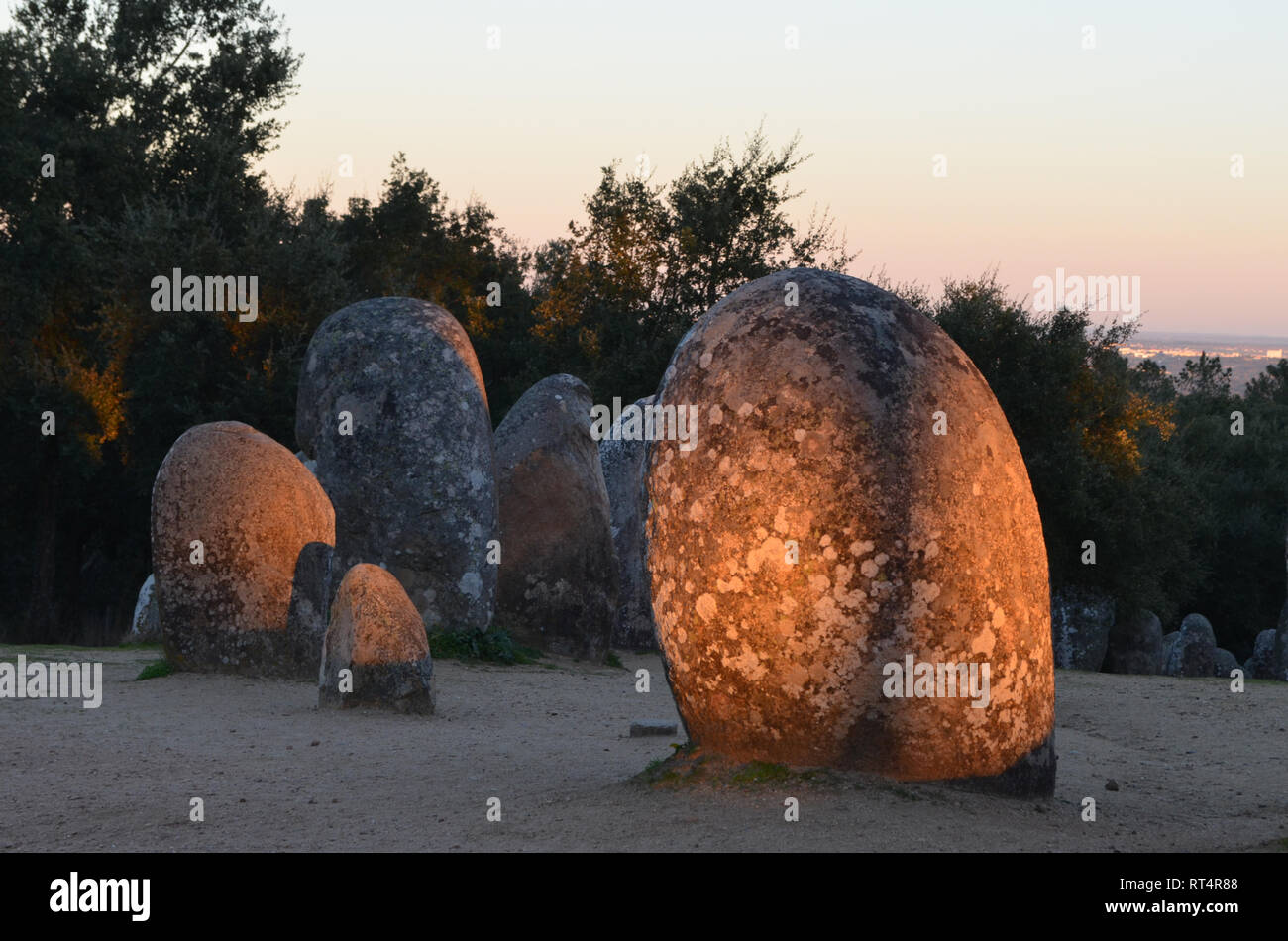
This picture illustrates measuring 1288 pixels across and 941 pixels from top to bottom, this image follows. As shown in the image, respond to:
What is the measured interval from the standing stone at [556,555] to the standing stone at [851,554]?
8.78 m

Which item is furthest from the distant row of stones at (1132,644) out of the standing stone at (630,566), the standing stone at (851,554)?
the standing stone at (851,554)

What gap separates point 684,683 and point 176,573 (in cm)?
646

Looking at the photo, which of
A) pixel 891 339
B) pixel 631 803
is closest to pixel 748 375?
pixel 891 339

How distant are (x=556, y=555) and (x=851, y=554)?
31.2 ft

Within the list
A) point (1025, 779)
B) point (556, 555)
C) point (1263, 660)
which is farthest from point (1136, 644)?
point (1025, 779)

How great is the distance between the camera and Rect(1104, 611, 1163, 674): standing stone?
81.6 feet

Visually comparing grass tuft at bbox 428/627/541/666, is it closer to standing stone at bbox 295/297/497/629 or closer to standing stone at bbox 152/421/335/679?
standing stone at bbox 295/297/497/629

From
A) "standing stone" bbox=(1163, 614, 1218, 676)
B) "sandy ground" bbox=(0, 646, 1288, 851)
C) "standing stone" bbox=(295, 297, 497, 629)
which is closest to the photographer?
"sandy ground" bbox=(0, 646, 1288, 851)

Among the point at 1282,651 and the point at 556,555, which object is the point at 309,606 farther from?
the point at 1282,651

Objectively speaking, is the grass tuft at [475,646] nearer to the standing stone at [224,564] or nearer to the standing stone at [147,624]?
the standing stone at [224,564]

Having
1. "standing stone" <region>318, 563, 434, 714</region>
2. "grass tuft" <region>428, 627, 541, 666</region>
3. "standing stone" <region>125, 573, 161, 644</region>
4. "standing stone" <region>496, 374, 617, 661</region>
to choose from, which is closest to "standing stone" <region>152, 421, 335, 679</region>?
"standing stone" <region>318, 563, 434, 714</region>

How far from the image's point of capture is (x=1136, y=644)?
25.0 meters

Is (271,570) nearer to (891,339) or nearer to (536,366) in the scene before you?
(891,339)

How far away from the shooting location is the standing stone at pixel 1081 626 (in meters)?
23.2
